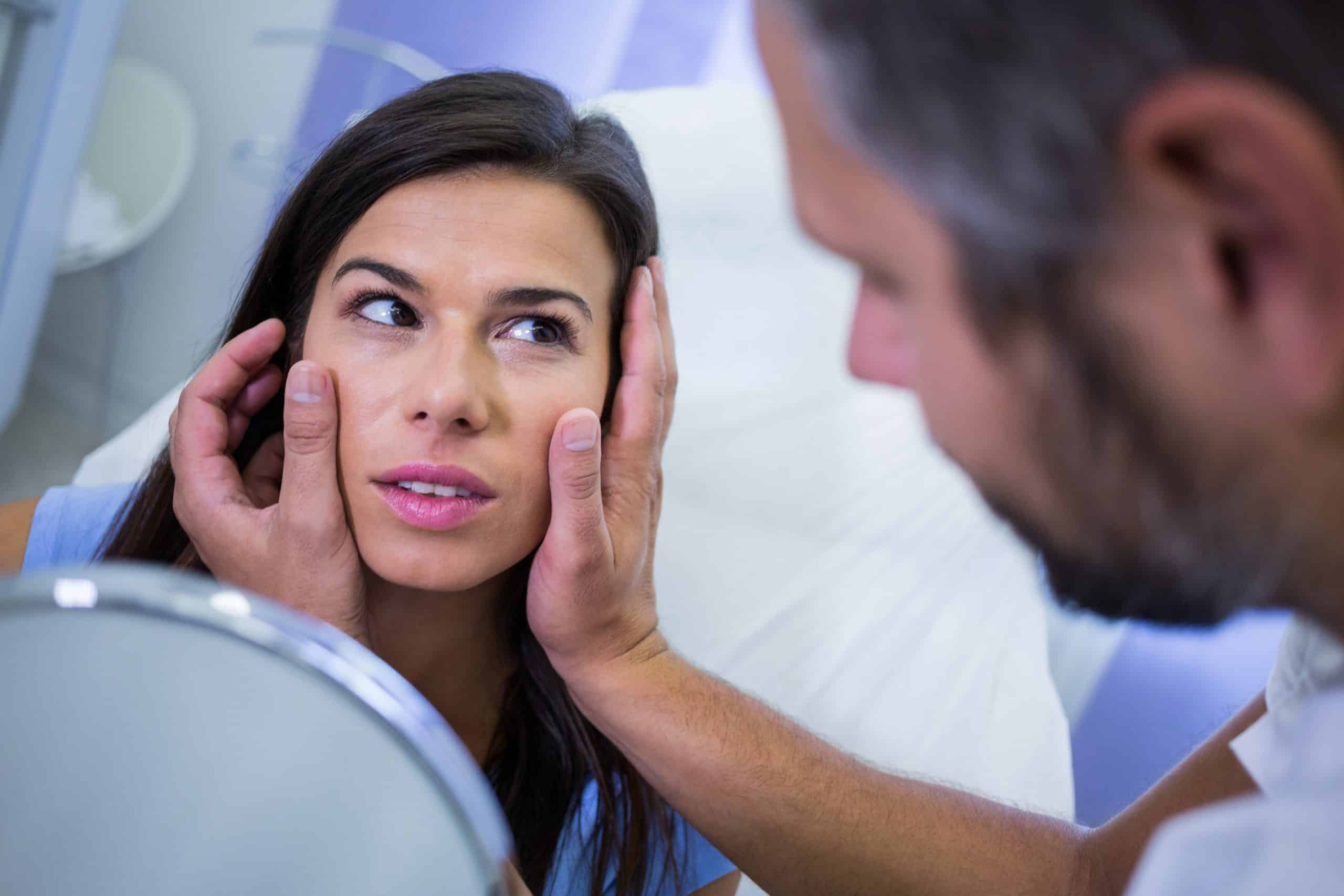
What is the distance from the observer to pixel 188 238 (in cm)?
211

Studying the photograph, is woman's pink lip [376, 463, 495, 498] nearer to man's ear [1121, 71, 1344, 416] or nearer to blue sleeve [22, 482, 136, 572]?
blue sleeve [22, 482, 136, 572]

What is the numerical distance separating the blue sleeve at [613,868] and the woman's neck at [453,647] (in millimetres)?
135

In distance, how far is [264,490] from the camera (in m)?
1.17

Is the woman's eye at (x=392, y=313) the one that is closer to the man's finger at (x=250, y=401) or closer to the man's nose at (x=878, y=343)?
the man's finger at (x=250, y=401)

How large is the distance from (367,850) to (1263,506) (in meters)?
0.39

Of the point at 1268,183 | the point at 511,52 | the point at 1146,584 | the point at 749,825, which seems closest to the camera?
the point at 1268,183

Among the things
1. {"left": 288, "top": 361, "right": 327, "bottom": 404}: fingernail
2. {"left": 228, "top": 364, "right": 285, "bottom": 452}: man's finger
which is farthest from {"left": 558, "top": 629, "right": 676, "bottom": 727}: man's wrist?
{"left": 228, "top": 364, "right": 285, "bottom": 452}: man's finger

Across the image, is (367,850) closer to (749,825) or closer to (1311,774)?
(1311,774)

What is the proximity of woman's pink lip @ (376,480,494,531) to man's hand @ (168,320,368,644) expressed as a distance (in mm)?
48

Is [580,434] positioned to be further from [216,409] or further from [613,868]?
[613,868]

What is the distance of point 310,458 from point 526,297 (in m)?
0.25

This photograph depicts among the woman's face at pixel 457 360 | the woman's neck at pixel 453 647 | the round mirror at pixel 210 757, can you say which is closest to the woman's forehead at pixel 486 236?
the woman's face at pixel 457 360

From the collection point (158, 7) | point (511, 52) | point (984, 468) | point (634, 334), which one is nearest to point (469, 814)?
point (984, 468)

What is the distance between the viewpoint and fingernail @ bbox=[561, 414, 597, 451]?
3.20 feet
